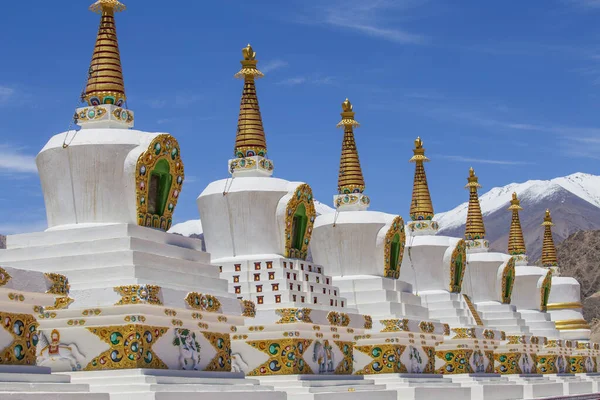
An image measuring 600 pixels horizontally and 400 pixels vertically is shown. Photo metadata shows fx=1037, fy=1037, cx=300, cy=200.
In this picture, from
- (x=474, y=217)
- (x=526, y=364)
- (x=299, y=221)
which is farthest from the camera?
(x=474, y=217)

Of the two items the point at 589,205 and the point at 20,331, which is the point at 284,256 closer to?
the point at 20,331

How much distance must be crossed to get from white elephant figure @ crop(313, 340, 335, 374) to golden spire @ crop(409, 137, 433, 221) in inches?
412

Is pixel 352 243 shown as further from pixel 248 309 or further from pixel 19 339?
pixel 19 339

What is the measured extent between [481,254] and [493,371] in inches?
202

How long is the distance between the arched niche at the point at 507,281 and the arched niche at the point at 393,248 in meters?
9.36

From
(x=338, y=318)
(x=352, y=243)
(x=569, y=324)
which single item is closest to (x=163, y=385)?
(x=338, y=318)

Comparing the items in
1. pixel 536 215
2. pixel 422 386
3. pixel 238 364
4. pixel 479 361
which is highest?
pixel 536 215

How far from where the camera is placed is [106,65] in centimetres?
Answer: 1927

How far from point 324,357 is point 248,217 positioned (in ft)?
11.4

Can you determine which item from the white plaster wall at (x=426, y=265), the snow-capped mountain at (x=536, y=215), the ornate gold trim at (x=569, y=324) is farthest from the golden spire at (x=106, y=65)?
the snow-capped mountain at (x=536, y=215)

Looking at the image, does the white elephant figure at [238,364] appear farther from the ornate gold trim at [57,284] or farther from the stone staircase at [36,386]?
the stone staircase at [36,386]

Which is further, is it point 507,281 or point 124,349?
point 507,281

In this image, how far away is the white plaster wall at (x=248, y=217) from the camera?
22781 millimetres

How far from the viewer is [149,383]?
15930mm
